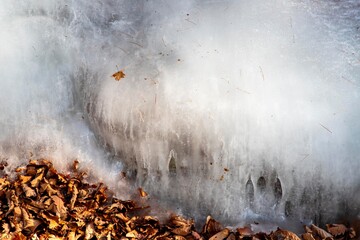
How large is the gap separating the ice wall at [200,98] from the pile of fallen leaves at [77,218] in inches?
6.2

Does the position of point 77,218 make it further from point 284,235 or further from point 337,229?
point 337,229

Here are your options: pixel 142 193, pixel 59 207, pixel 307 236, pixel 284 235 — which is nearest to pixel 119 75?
pixel 142 193

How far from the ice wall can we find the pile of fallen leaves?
0.52 ft

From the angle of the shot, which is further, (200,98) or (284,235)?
(200,98)

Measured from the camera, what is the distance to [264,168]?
10.6 ft

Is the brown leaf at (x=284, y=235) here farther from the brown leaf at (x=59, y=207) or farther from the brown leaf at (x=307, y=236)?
the brown leaf at (x=59, y=207)

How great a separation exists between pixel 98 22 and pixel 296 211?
2.34 metres

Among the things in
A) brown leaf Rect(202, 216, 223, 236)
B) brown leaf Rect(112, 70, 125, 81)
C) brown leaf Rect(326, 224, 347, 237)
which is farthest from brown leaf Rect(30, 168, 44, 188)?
brown leaf Rect(326, 224, 347, 237)

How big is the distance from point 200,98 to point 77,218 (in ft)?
4.49

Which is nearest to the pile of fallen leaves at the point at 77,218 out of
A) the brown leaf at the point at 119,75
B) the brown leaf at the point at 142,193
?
the brown leaf at the point at 142,193

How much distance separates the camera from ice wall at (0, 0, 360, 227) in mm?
3172

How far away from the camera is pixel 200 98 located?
10.5 feet

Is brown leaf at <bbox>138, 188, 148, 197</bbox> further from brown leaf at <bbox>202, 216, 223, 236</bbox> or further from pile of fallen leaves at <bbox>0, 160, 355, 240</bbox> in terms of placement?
brown leaf at <bbox>202, 216, 223, 236</bbox>

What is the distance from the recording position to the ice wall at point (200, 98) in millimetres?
3172
